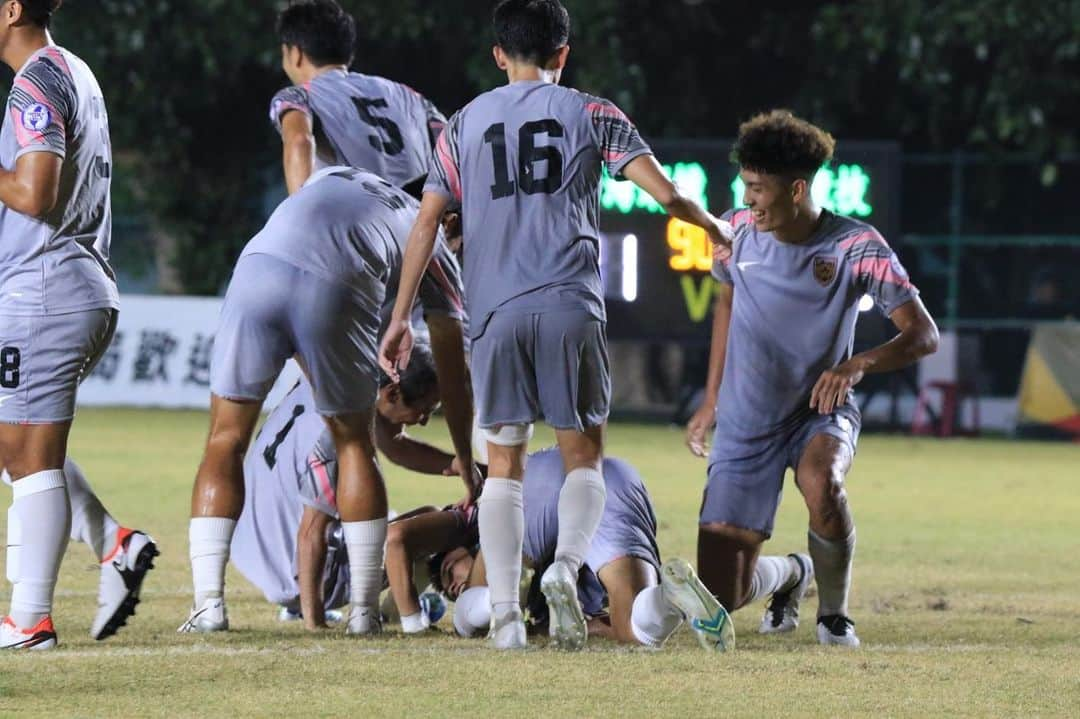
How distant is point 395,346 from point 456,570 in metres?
1.11

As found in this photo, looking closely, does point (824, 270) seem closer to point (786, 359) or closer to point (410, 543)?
point (786, 359)

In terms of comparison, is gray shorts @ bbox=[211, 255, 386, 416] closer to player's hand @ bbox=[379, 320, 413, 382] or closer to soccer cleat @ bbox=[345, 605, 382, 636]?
player's hand @ bbox=[379, 320, 413, 382]

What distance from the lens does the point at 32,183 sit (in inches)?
222

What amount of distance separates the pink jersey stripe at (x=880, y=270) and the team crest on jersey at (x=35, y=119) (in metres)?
2.61

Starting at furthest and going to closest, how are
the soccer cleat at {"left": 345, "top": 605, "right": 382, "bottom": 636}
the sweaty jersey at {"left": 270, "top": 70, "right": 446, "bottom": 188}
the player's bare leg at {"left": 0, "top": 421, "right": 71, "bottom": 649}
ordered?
the sweaty jersey at {"left": 270, "top": 70, "right": 446, "bottom": 188} < the soccer cleat at {"left": 345, "top": 605, "right": 382, "bottom": 636} < the player's bare leg at {"left": 0, "top": 421, "right": 71, "bottom": 649}

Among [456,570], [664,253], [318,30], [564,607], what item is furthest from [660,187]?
[664,253]

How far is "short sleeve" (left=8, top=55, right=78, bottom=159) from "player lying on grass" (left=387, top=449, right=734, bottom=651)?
176 centimetres

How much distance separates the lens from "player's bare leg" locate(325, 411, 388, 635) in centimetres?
623

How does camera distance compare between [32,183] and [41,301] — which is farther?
[41,301]

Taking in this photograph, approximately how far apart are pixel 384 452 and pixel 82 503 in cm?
138

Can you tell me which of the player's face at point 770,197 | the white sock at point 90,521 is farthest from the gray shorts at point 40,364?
the player's face at point 770,197

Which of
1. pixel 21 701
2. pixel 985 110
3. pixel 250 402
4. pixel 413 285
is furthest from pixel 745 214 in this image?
pixel 985 110

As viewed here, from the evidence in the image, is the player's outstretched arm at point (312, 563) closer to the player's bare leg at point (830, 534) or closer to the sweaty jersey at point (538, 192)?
the sweaty jersey at point (538, 192)

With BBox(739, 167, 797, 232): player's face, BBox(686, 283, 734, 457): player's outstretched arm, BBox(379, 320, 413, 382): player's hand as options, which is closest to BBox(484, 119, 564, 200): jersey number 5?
BBox(379, 320, 413, 382): player's hand
